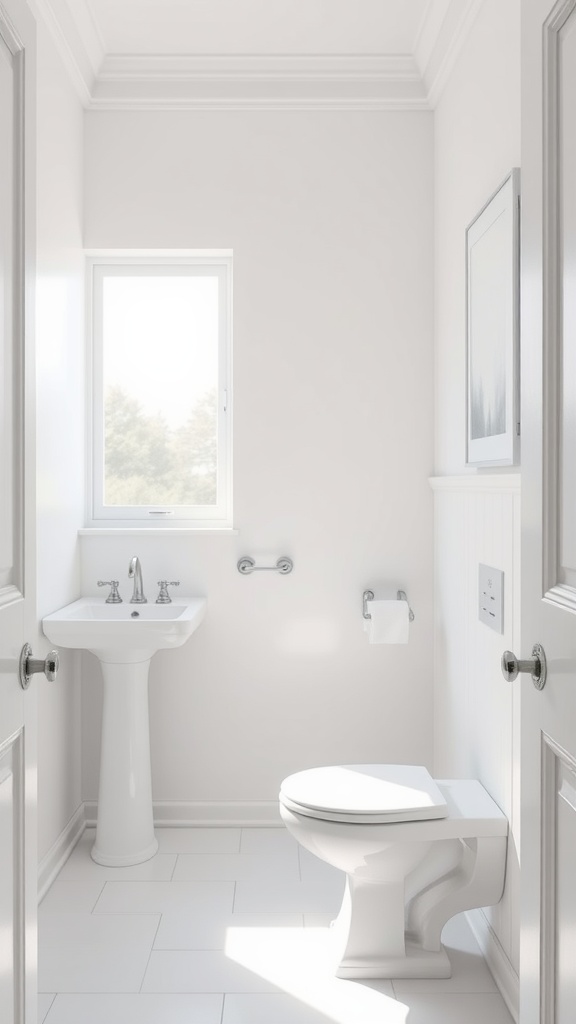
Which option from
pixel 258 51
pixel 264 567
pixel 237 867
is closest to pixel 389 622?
pixel 264 567

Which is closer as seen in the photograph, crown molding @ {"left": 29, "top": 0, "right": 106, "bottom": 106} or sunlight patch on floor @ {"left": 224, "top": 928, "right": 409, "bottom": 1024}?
sunlight patch on floor @ {"left": 224, "top": 928, "right": 409, "bottom": 1024}

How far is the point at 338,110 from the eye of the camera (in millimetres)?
3025

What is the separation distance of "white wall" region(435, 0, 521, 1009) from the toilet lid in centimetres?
20

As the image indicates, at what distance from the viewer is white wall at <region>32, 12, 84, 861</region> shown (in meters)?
2.54

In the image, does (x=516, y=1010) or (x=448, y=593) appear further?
(x=448, y=593)

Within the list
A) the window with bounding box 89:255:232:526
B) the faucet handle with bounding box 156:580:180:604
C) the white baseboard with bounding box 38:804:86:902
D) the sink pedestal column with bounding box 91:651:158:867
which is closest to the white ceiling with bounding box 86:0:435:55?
the window with bounding box 89:255:232:526

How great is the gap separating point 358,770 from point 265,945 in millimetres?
521

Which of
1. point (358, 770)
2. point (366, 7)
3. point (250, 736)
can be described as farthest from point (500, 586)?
point (366, 7)

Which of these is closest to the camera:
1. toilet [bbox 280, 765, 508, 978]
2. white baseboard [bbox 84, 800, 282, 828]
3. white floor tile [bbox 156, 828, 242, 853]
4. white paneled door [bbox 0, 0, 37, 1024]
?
white paneled door [bbox 0, 0, 37, 1024]

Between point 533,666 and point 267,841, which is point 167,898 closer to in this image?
point 267,841

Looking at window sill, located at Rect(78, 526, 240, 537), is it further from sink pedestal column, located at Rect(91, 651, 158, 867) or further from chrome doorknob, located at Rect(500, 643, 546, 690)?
chrome doorknob, located at Rect(500, 643, 546, 690)

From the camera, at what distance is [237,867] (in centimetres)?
270

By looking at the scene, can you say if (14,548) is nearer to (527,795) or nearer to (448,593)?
(527,795)

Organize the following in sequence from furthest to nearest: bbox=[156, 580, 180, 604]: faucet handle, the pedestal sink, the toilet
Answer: bbox=[156, 580, 180, 604]: faucet handle
the pedestal sink
the toilet
